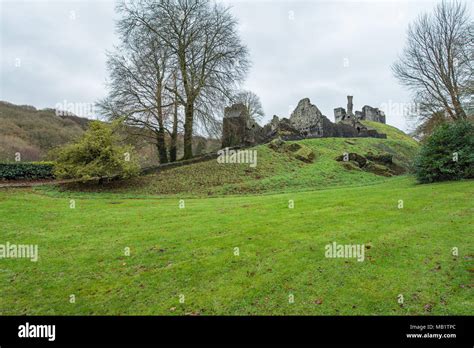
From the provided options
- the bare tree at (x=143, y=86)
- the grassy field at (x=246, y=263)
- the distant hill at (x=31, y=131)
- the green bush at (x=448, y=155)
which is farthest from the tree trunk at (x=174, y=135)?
the green bush at (x=448, y=155)

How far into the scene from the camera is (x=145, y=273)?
580 cm

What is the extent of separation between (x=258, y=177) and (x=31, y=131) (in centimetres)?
3918

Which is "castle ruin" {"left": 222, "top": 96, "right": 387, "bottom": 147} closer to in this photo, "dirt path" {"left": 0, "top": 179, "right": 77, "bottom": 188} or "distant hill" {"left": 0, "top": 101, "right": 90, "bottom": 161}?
"dirt path" {"left": 0, "top": 179, "right": 77, "bottom": 188}

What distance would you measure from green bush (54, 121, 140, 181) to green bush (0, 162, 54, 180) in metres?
3.01

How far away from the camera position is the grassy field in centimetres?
468

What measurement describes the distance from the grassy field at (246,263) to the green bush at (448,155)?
20.5 ft

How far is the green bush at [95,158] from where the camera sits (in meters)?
17.4

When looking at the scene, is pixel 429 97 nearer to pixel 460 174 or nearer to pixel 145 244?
pixel 460 174

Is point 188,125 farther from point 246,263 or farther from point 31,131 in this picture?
point 31,131

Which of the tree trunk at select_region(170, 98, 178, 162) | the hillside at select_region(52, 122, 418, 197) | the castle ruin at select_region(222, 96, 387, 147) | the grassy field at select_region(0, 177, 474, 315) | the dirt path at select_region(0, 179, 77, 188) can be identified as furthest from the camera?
the castle ruin at select_region(222, 96, 387, 147)

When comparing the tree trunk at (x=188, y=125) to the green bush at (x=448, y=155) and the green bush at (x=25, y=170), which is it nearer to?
the green bush at (x=25, y=170)

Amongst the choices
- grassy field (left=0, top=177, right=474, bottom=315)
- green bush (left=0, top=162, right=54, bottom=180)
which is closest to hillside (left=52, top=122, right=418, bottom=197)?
green bush (left=0, top=162, right=54, bottom=180)

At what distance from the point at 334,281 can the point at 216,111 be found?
19291 millimetres
